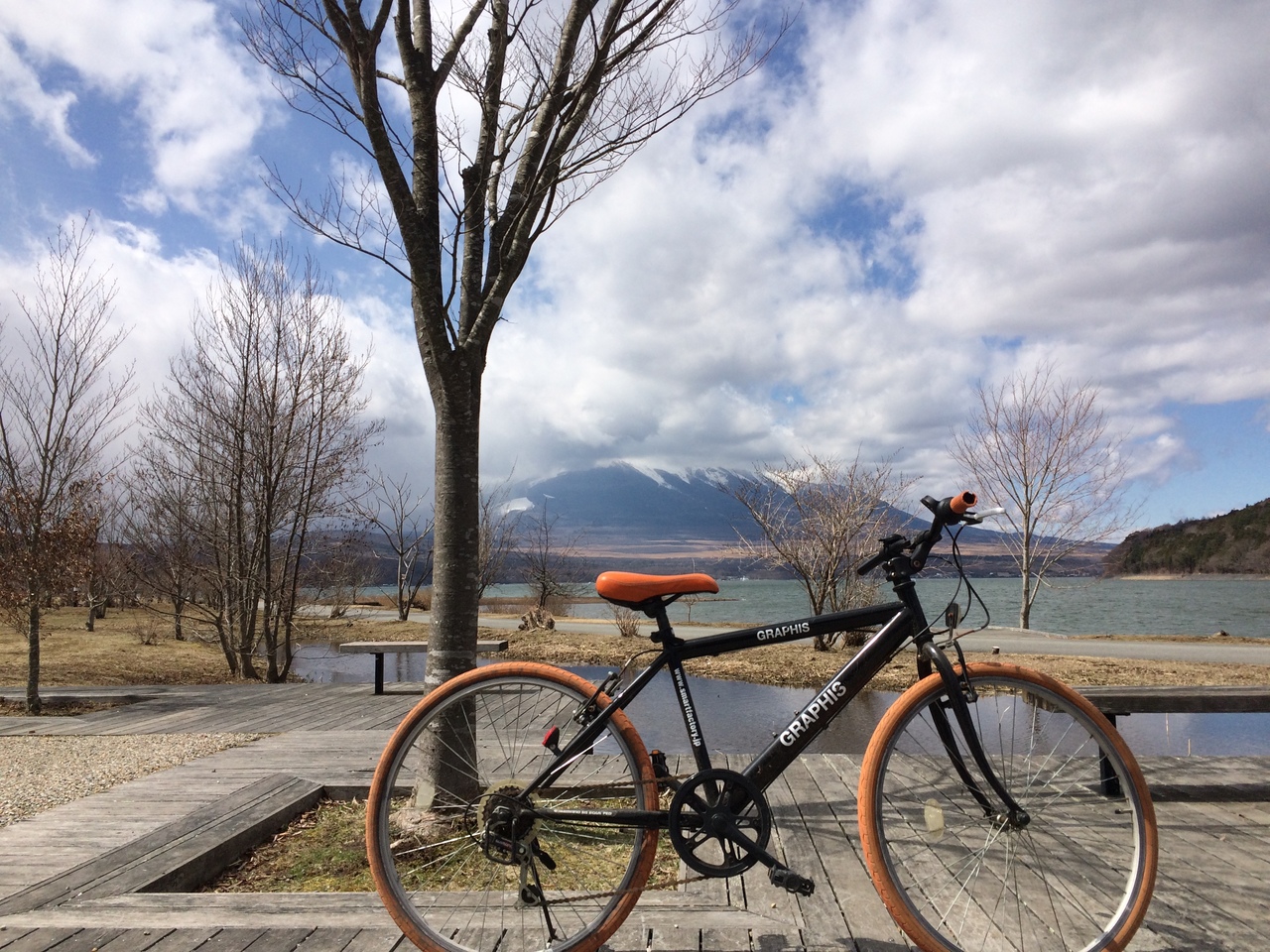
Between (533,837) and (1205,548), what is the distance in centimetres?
8285

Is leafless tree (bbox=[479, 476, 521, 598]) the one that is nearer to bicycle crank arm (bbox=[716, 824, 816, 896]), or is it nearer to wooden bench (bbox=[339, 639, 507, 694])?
wooden bench (bbox=[339, 639, 507, 694])

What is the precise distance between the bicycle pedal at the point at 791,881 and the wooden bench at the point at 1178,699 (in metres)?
2.30

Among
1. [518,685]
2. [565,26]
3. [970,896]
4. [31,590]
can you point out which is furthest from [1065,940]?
[31,590]

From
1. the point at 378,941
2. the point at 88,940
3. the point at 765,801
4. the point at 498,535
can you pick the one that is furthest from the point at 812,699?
the point at 498,535

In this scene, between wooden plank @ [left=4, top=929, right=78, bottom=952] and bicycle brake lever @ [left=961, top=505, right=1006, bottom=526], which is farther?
wooden plank @ [left=4, top=929, right=78, bottom=952]

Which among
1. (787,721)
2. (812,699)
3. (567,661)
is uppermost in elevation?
(812,699)

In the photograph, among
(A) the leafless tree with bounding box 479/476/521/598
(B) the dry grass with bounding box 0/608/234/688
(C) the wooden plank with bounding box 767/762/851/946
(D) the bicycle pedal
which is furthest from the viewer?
(A) the leafless tree with bounding box 479/476/521/598

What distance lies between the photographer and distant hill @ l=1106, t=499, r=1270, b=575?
63.7 meters

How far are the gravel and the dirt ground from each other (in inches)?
183

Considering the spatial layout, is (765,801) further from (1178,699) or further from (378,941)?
(1178,699)

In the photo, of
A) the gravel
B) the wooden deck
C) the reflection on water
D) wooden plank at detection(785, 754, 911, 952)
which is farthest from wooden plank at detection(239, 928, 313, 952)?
the reflection on water

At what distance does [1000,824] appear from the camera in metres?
2.15

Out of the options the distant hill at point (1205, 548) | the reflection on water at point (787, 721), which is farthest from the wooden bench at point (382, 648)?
the distant hill at point (1205, 548)

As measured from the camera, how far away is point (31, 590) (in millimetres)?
8047
